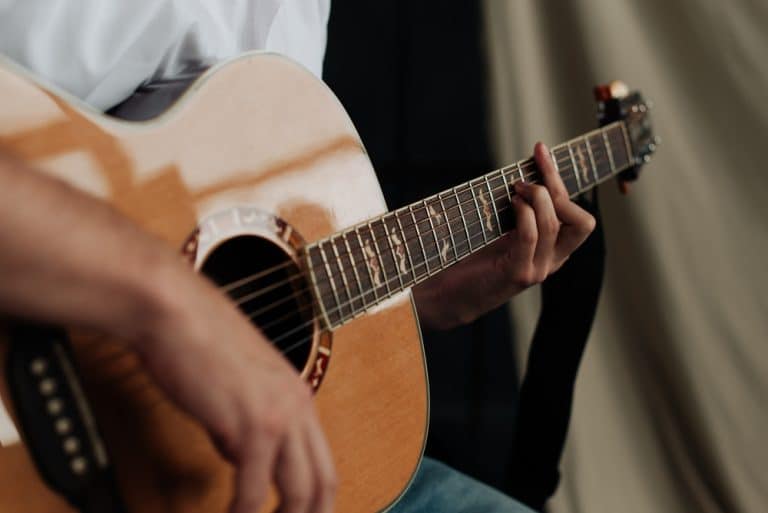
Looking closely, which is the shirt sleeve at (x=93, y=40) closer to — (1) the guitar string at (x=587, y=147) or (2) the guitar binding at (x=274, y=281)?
(2) the guitar binding at (x=274, y=281)

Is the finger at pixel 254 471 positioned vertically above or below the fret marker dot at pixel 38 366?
below

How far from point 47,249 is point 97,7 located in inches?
14.4

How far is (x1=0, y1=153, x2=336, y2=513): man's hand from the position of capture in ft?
1.37

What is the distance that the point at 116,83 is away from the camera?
2.37 ft

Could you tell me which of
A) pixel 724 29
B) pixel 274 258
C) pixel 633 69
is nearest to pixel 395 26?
pixel 633 69

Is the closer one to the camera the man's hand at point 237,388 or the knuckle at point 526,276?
the man's hand at point 237,388

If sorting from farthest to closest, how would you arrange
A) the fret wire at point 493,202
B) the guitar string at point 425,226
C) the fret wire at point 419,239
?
the fret wire at point 493,202
the fret wire at point 419,239
the guitar string at point 425,226

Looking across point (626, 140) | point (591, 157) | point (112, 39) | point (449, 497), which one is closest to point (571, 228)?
point (591, 157)

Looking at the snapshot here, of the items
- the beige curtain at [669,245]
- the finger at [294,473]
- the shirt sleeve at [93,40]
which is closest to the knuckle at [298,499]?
the finger at [294,473]

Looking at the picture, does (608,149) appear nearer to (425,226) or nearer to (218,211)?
(425,226)

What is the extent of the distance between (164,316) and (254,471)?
116 millimetres

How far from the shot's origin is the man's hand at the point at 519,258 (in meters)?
0.89

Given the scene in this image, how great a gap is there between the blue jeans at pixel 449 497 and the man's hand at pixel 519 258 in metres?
0.22

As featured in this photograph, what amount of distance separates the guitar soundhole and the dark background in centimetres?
80
